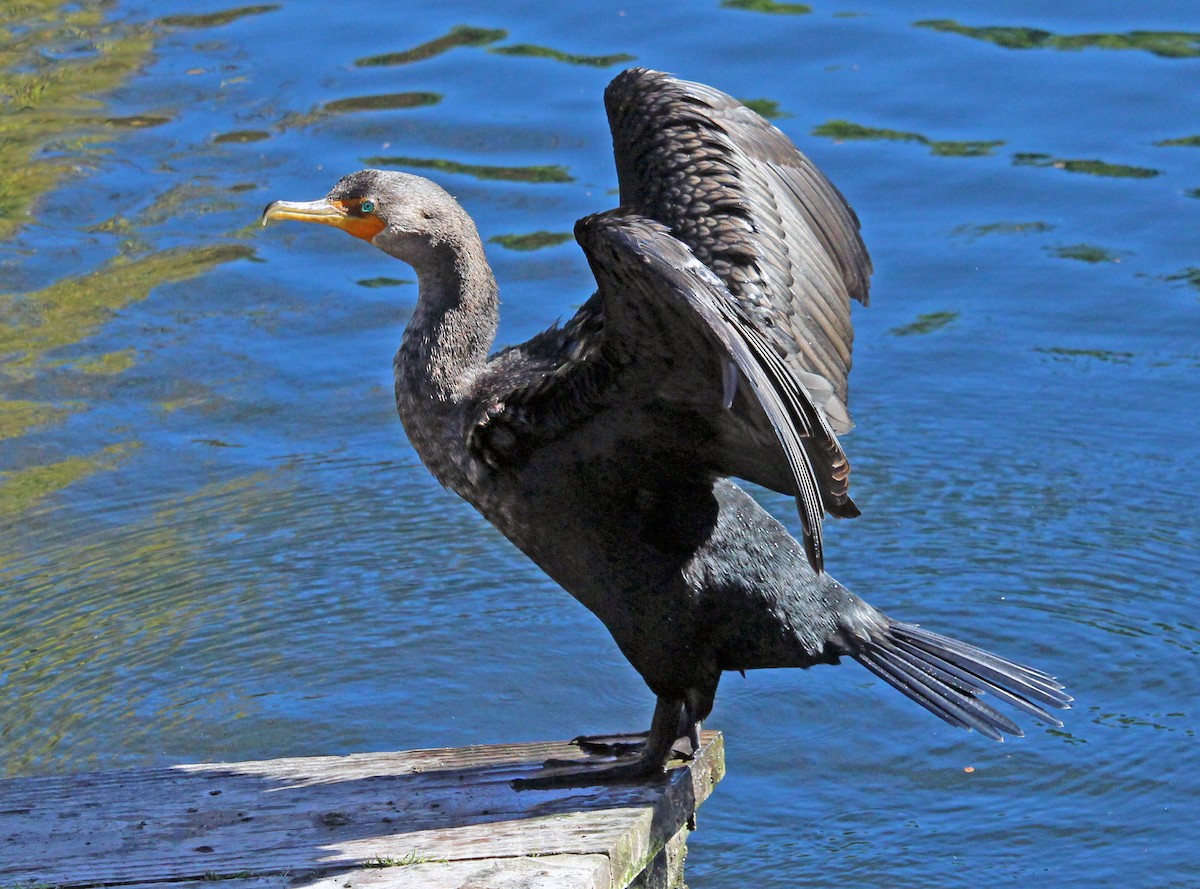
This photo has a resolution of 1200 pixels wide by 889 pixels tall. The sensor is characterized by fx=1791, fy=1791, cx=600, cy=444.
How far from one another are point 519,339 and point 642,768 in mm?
3436

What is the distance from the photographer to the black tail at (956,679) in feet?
12.6

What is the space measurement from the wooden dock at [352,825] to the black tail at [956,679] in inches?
19.1

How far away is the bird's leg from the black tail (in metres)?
0.44

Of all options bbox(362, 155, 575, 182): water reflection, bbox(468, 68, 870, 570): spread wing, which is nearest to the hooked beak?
bbox(468, 68, 870, 570): spread wing

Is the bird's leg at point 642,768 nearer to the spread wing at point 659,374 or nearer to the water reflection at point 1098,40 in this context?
the spread wing at point 659,374

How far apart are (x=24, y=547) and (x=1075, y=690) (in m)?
3.36

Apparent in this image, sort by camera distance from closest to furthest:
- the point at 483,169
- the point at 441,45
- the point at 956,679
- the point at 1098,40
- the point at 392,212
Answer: the point at 956,679
the point at 392,212
the point at 483,169
the point at 1098,40
the point at 441,45

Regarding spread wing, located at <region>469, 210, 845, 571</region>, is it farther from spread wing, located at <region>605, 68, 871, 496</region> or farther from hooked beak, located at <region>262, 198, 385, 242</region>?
hooked beak, located at <region>262, 198, 385, 242</region>

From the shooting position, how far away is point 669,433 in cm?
359

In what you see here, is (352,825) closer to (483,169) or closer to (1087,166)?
(483,169)

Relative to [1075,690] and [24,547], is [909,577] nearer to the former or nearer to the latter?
[1075,690]

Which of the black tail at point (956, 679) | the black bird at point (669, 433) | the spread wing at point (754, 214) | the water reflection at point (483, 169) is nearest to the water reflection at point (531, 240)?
the water reflection at point (483, 169)

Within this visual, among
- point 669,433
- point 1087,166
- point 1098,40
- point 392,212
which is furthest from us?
point 1098,40

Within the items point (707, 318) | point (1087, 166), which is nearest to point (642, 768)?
point (707, 318)
